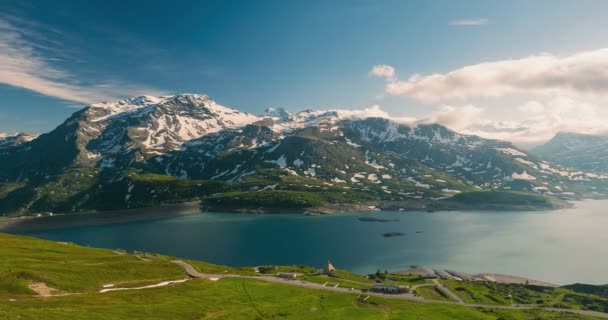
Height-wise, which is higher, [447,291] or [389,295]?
[389,295]

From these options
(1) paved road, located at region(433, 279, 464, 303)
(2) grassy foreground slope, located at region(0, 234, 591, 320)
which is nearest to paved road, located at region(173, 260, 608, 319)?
(1) paved road, located at region(433, 279, 464, 303)

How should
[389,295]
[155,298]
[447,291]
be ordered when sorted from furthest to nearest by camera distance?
1. [447,291]
2. [389,295]
3. [155,298]

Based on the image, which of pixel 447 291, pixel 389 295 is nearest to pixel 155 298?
pixel 389 295

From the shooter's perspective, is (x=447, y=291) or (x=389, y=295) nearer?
(x=389, y=295)

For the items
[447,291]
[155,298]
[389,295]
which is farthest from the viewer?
[447,291]

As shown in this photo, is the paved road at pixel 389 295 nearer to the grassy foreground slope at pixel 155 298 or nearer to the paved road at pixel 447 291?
the paved road at pixel 447 291

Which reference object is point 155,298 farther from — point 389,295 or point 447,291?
point 447,291

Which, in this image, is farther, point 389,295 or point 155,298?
point 389,295

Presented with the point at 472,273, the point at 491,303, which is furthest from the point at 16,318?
the point at 472,273

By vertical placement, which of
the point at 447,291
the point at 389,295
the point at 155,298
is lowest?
the point at 447,291
